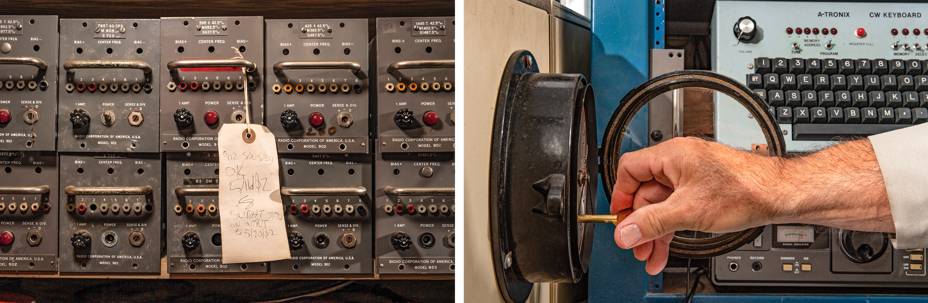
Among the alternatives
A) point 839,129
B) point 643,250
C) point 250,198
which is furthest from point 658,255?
point 250,198

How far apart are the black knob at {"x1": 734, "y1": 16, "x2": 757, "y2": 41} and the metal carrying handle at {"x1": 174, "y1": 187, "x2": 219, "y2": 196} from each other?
1.08 meters

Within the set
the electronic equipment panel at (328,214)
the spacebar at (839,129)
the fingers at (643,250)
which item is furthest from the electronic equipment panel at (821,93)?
the electronic equipment panel at (328,214)

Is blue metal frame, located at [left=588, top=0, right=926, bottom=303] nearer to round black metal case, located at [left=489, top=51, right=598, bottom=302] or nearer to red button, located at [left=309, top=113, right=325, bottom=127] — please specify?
round black metal case, located at [left=489, top=51, right=598, bottom=302]

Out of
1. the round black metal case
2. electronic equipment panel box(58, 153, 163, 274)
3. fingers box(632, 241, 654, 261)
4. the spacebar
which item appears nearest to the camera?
the round black metal case

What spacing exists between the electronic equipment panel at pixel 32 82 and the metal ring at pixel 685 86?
3.62ft

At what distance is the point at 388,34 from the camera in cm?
95

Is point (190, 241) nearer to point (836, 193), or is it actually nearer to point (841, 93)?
point (836, 193)

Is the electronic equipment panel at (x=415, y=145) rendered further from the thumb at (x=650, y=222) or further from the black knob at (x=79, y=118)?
the black knob at (x=79, y=118)

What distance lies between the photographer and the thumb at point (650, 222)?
573 mm

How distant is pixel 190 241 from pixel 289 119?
1.07ft

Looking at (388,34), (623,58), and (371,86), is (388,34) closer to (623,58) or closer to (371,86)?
(371,86)

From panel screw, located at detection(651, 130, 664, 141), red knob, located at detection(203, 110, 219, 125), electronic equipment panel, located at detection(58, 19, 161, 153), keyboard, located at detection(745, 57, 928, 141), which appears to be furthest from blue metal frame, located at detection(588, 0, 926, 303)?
electronic equipment panel, located at detection(58, 19, 161, 153)

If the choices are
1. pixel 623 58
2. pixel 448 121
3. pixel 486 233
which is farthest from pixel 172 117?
pixel 623 58

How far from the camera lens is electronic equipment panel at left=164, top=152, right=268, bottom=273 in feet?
3.12
